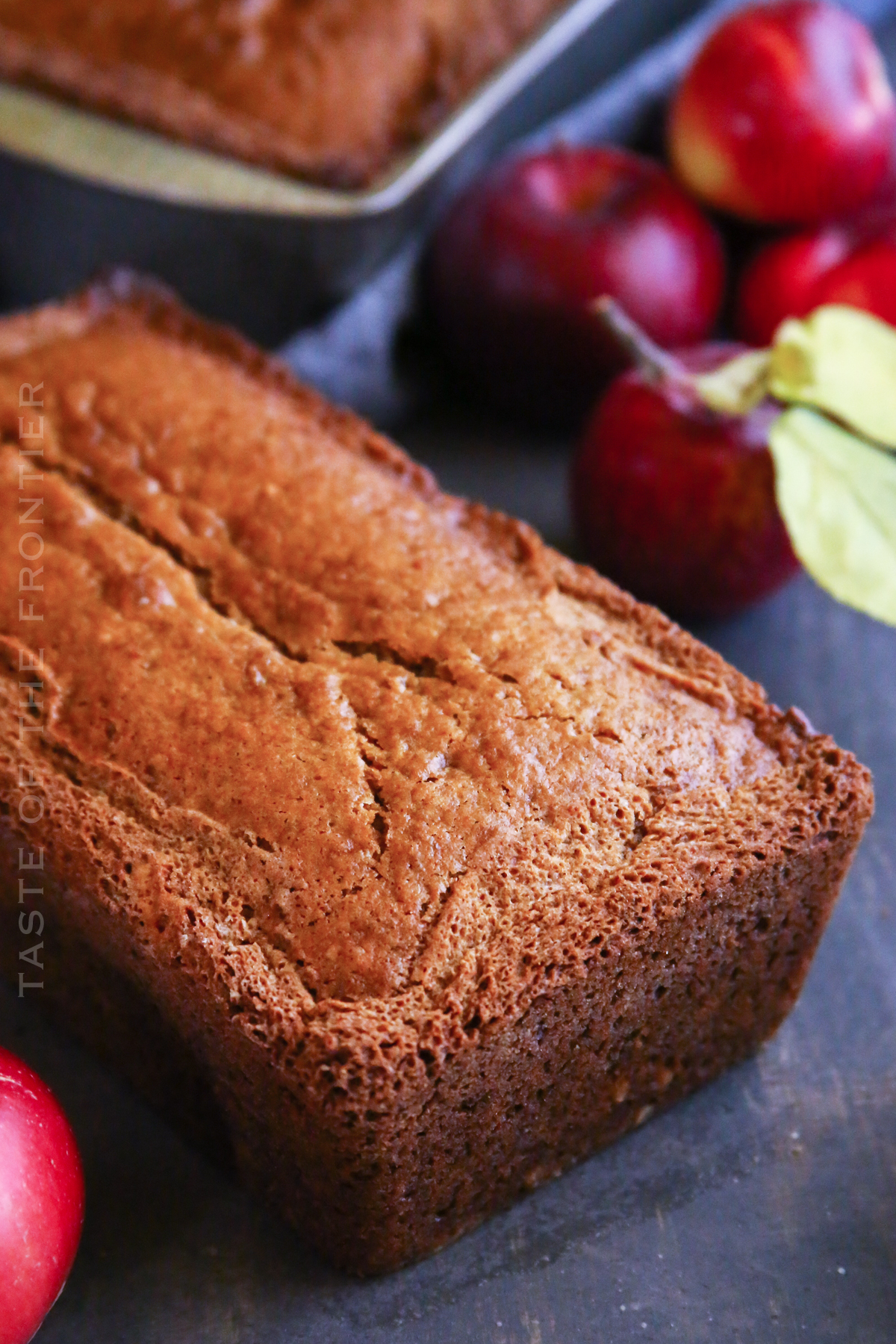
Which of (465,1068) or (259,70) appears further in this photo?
(259,70)

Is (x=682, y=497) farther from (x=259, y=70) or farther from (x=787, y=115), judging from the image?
(x=259, y=70)

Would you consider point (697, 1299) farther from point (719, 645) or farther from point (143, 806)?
point (719, 645)

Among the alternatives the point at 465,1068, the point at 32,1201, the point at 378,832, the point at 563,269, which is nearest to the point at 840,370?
the point at 563,269

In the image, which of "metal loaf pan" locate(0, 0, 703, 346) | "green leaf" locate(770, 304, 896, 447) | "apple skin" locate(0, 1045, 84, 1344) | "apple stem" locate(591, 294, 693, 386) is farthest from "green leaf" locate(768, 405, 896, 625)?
"apple skin" locate(0, 1045, 84, 1344)

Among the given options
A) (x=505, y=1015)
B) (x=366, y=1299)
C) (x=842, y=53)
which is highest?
(x=842, y=53)

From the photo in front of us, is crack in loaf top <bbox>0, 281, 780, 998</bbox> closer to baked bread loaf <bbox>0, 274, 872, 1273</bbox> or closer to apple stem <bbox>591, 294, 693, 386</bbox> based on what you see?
baked bread loaf <bbox>0, 274, 872, 1273</bbox>

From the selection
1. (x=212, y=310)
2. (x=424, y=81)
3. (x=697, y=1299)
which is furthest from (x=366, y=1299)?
(x=424, y=81)
